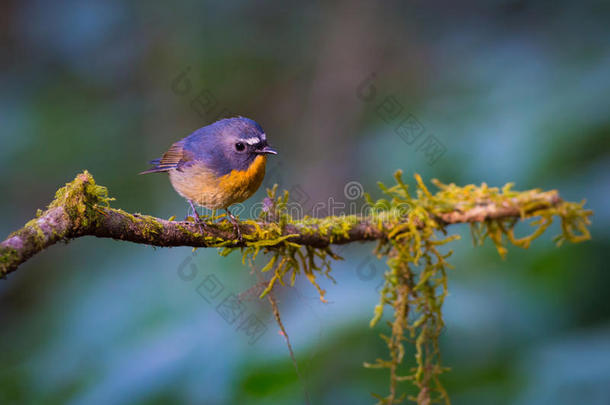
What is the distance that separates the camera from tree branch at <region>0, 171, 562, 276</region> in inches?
51.9

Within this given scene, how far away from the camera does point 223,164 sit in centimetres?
277

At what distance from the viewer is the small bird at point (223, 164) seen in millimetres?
2746


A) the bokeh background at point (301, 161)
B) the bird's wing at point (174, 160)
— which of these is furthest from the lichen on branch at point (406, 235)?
the bird's wing at point (174, 160)

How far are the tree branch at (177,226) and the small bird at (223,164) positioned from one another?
1.52ft

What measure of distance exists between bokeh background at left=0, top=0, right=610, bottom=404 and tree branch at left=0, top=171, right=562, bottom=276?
0.81 meters

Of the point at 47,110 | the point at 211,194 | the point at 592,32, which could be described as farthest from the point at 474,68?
the point at 47,110

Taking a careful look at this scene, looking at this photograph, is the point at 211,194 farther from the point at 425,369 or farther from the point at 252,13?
the point at 252,13

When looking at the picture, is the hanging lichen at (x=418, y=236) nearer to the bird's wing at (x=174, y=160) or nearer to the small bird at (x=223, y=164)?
the small bird at (x=223, y=164)

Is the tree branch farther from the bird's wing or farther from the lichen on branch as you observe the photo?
the bird's wing

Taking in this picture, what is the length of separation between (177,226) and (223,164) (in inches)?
30.9

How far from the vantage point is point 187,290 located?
12.2ft

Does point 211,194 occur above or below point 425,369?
above

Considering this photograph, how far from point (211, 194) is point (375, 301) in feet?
4.04

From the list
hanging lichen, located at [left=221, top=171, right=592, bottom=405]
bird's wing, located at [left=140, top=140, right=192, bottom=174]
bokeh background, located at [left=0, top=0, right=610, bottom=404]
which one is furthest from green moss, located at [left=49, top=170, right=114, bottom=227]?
bokeh background, located at [left=0, top=0, right=610, bottom=404]
